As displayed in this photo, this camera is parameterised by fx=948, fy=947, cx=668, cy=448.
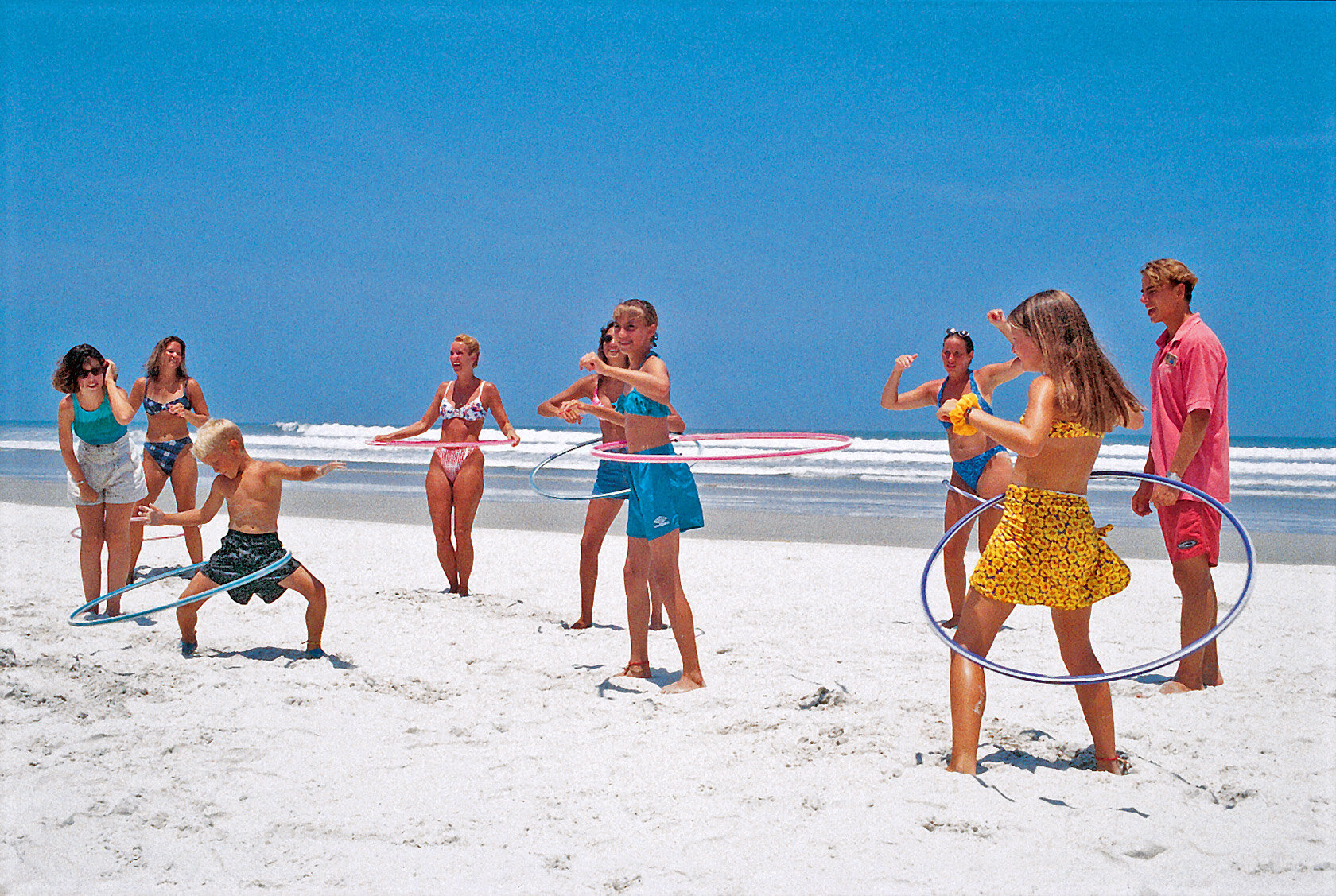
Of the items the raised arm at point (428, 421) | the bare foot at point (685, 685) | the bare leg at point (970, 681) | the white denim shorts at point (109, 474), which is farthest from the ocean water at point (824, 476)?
the bare leg at point (970, 681)

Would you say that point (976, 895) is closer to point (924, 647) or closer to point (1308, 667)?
point (924, 647)

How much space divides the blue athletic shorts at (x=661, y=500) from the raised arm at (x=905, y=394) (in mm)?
1820

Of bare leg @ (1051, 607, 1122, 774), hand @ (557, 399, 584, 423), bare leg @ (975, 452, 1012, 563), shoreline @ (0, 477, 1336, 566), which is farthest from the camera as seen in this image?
shoreline @ (0, 477, 1336, 566)

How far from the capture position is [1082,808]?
3732 millimetres

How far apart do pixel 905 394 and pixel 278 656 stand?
469 cm

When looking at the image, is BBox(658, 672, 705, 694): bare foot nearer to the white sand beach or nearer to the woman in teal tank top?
the white sand beach

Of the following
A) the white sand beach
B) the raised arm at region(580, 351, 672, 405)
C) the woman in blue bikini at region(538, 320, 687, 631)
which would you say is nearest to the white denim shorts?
the white sand beach

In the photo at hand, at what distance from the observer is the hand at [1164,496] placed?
5.18 meters

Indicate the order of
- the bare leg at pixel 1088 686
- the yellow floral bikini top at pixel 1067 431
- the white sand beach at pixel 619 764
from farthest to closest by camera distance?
the bare leg at pixel 1088 686
the yellow floral bikini top at pixel 1067 431
the white sand beach at pixel 619 764

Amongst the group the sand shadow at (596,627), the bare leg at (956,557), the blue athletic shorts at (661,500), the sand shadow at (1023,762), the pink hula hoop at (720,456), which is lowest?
the sand shadow at (596,627)

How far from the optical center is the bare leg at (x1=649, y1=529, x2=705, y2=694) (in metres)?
5.39

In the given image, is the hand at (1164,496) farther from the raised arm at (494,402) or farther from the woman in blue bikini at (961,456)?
the raised arm at (494,402)

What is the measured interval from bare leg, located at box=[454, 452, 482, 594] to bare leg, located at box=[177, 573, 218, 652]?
2.43 m

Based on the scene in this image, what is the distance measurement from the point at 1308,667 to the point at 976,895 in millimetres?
4176
